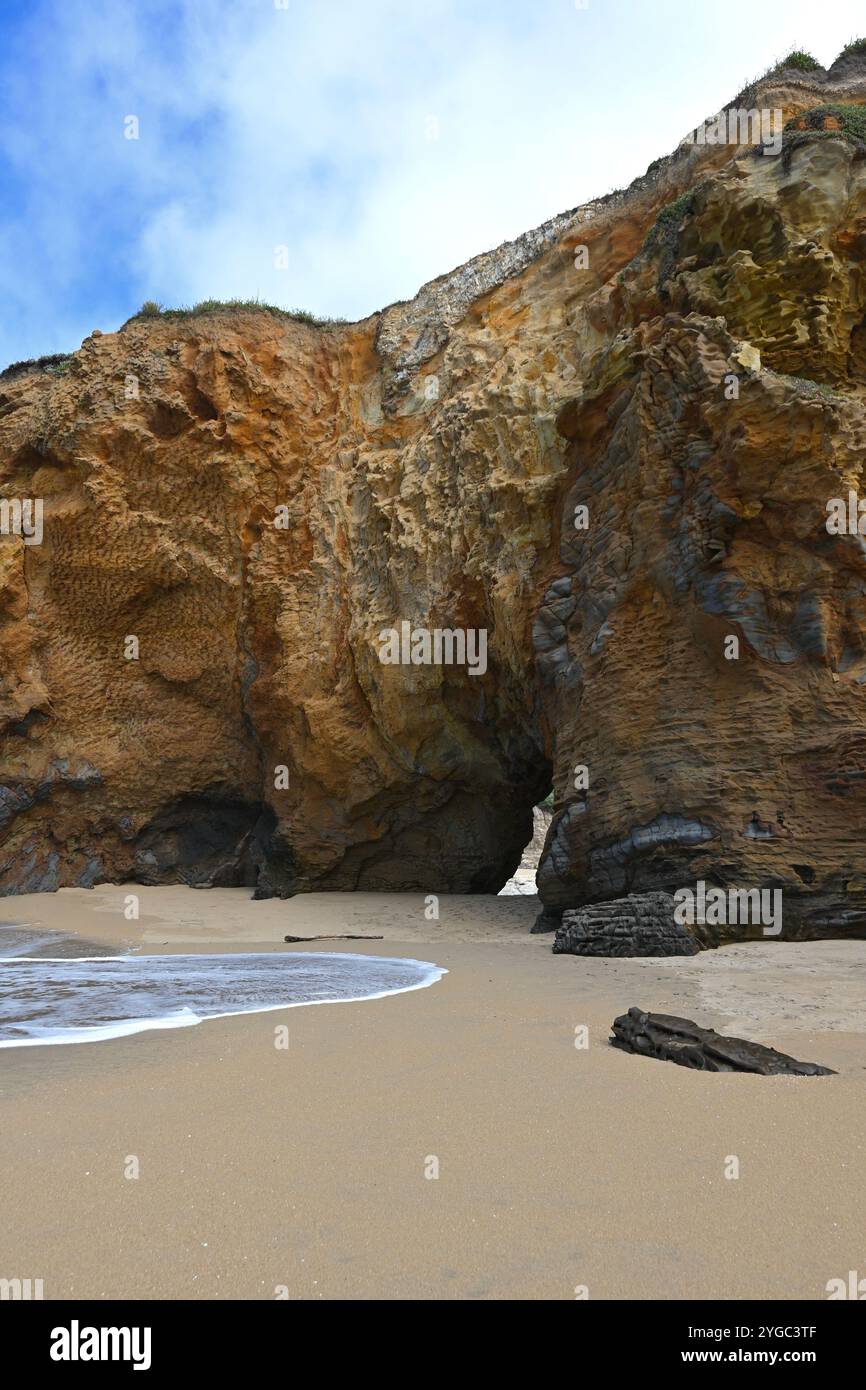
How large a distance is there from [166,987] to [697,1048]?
4.55 metres

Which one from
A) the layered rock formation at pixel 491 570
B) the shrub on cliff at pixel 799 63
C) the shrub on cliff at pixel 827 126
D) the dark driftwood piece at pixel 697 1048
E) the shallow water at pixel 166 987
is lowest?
the shallow water at pixel 166 987

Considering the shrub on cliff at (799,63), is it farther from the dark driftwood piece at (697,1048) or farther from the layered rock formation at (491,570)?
the dark driftwood piece at (697,1048)

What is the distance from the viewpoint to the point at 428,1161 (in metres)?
2.34

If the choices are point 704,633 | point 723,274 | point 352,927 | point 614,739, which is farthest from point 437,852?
point 723,274

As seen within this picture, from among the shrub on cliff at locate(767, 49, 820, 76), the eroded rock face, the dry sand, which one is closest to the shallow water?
the dry sand

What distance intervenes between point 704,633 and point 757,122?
8.96m

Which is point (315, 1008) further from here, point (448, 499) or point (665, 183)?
point (665, 183)

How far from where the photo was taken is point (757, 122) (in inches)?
498

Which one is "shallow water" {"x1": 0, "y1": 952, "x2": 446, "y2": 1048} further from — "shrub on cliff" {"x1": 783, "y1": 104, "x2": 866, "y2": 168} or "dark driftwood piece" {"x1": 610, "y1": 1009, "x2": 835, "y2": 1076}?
"shrub on cliff" {"x1": 783, "y1": 104, "x2": 866, "y2": 168}

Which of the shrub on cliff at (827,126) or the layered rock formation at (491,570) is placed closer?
the layered rock formation at (491,570)

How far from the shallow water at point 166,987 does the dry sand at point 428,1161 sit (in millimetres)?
640

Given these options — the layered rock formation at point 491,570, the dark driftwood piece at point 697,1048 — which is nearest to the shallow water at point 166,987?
the dark driftwood piece at point 697,1048

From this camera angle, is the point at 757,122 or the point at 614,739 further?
the point at 757,122

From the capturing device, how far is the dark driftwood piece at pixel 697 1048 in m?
3.19
